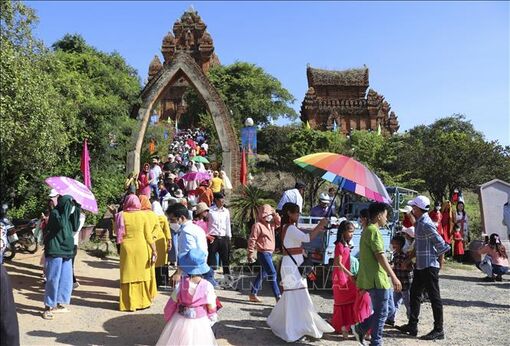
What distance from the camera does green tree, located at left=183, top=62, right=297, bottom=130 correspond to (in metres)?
40.5

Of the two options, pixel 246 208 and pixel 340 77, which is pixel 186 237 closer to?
pixel 246 208

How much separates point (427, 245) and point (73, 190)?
16.2ft

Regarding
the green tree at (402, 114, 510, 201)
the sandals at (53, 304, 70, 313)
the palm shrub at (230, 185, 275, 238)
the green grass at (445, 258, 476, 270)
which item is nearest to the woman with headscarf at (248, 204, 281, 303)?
the sandals at (53, 304, 70, 313)

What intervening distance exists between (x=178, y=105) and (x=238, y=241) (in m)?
36.3

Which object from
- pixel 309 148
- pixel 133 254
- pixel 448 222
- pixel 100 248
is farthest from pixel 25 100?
pixel 309 148

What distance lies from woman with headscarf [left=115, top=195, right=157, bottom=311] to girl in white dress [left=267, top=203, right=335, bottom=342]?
2227 millimetres

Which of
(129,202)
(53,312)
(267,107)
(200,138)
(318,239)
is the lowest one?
(53,312)

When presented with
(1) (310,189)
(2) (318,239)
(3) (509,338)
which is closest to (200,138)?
(1) (310,189)

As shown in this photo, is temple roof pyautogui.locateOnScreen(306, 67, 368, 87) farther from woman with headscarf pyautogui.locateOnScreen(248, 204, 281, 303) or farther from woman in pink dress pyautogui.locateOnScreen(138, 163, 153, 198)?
woman with headscarf pyautogui.locateOnScreen(248, 204, 281, 303)

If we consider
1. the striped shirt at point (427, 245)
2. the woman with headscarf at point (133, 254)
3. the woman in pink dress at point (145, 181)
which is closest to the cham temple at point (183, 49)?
the woman in pink dress at point (145, 181)

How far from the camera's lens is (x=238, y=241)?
12.4 metres

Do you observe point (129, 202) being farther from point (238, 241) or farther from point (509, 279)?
point (509, 279)

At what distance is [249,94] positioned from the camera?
133ft

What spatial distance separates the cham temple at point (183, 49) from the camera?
4616 centimetres
